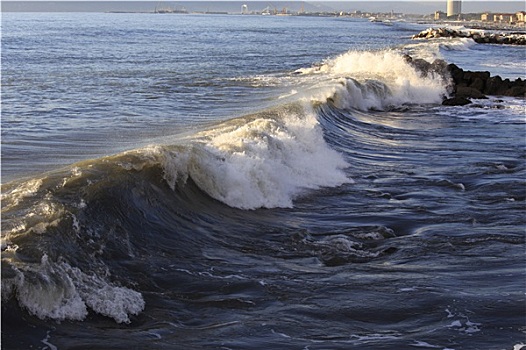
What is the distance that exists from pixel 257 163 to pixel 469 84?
1843 cm

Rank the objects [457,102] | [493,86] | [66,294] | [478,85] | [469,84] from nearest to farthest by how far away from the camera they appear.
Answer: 1. [66,294]
2. [457,102]
3. [493,86]
4. [478,85]
5. [469,84]

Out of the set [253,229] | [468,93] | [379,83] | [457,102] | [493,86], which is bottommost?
[253,229]

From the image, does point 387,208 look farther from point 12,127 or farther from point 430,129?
point 430,129

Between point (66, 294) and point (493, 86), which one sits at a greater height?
point (493, 86)

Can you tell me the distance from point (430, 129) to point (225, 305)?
13116 millimetres

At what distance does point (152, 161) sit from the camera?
987 centimetres

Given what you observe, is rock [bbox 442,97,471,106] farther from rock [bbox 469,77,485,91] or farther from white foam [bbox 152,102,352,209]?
white foam [bbox 152,102,352,209]

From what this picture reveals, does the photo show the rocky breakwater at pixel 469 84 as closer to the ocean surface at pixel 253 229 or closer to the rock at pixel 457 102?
the rock at pixel 457 102

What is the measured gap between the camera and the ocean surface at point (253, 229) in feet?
19.1

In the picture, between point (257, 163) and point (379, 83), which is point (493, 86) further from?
point (257, 163)

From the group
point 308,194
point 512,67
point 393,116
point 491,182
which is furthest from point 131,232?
point 512,67

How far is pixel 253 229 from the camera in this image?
8969 mm

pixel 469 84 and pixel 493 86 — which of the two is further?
pixel 469 84

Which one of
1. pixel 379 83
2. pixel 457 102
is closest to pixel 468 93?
pixel 457 102
